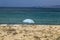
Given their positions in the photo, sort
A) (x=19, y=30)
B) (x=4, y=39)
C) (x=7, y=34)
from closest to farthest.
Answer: (x=4, y=39), (x=7, y=34), (x=19, y=30)

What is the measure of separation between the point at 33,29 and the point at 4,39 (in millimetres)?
1484

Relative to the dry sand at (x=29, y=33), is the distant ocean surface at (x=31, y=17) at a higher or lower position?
lower

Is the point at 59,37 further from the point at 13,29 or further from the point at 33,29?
the point at 13,29

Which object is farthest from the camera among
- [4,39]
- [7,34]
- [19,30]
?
[19,30]

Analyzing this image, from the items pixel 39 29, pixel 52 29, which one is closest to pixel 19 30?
pixel 39 29

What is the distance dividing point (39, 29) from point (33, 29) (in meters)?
0.23

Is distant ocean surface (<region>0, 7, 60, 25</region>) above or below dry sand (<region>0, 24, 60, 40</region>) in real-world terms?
below

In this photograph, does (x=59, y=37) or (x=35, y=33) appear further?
(x=35, y=33)

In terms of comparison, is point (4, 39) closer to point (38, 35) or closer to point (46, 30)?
point (38, 35)

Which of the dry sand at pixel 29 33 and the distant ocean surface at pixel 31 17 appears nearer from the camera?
the dry sand at pixel 29 33

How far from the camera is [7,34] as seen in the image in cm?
664

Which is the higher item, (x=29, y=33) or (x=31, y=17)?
(x=29, y=33)

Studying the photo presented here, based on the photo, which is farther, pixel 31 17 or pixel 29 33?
pixel 31 17

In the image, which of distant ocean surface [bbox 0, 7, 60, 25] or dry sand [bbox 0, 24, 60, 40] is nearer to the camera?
dry sand [bbox 0, 24, 60, 40]
